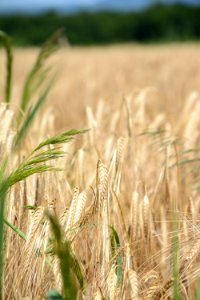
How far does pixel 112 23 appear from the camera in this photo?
13.0 m

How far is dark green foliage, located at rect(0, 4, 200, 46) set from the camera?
1280 centimetres

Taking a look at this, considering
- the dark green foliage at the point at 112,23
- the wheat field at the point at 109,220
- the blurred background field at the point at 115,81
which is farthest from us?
the dark green foliage at the point at 112,23

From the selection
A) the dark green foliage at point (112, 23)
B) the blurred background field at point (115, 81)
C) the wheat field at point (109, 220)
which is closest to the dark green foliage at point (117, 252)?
the wheat field at point (109, 220)

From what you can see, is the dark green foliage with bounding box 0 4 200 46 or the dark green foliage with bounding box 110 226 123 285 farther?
the dark green foliage with bounding box 0 4 200 46

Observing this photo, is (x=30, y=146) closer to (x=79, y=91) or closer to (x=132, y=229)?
(x=132, y=229)

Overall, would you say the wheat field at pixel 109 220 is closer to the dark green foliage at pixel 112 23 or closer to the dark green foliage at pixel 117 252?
the dark green foliage at pixel 117 252

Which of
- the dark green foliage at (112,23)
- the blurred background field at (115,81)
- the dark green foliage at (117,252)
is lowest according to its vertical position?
the dark green foliage at (117,252)

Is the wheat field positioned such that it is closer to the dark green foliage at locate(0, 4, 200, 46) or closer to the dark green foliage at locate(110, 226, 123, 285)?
the dark green foliage at locate(110, 226, 123, 285)

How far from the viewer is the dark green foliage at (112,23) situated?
42.0ft

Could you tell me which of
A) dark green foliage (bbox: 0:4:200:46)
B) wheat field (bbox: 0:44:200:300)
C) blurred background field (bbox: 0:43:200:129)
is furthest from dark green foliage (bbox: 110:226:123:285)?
dark green foliage (bbox: 0:4:200:46)

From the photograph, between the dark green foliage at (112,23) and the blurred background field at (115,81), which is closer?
the blurred background field at (115,81)

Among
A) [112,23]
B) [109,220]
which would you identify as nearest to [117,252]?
[109,220]

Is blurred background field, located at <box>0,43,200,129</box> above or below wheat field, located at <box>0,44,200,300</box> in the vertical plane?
above

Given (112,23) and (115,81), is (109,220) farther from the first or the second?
(112,23)
